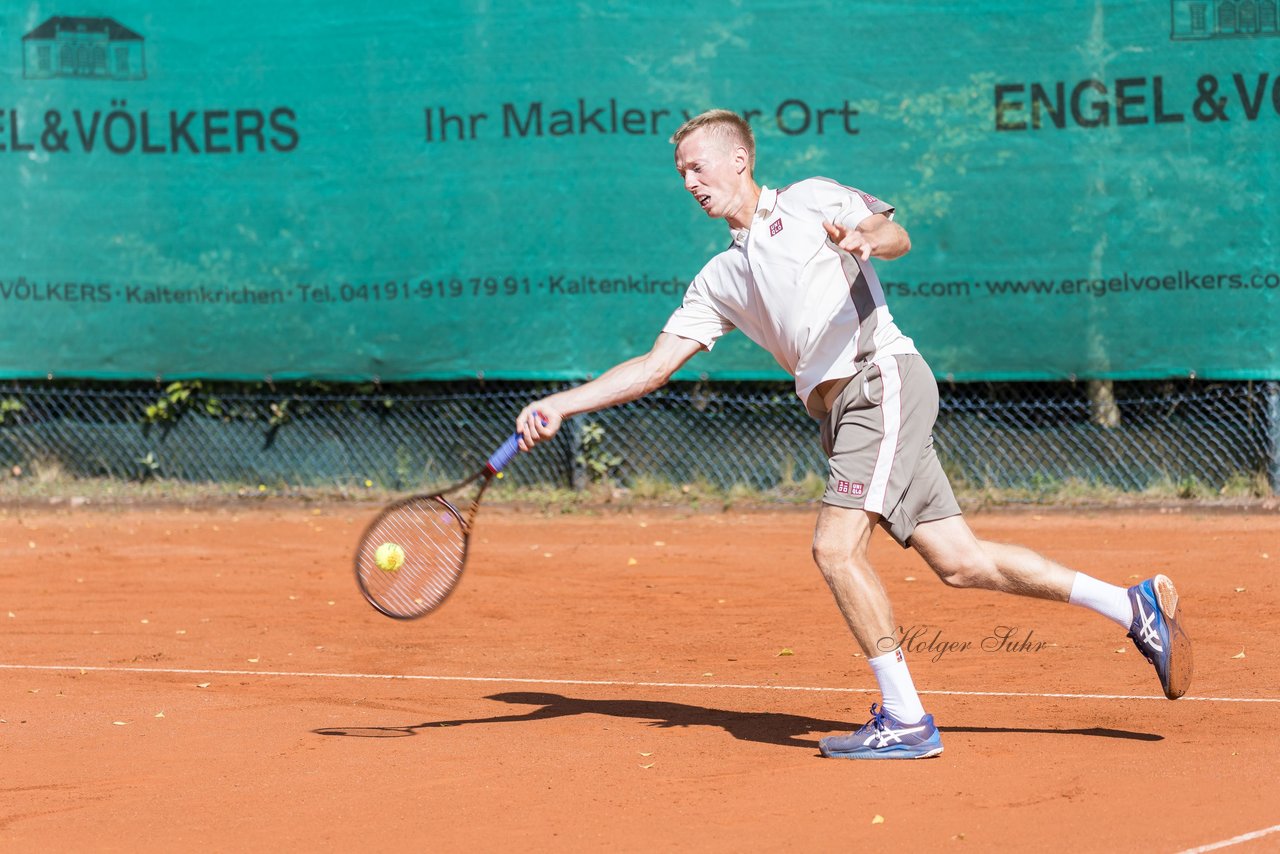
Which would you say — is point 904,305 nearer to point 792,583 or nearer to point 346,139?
point 792,583

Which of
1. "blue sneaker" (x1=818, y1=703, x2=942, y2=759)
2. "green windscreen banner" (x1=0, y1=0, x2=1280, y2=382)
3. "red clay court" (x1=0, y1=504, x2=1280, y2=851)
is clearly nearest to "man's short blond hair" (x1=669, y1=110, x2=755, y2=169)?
"blue sneaker" (x1=818, y1=703, x2=942, y2=759)

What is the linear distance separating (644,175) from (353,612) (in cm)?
348

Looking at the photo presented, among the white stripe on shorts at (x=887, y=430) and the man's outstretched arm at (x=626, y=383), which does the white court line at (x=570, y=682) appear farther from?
the man's outstretched arm at (x=626, y=383)

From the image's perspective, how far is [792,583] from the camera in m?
7.59

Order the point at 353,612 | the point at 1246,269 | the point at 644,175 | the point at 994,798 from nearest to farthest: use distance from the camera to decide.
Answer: the point at 994,798 < the point at 353,612 < the point at 1246,269 < the point at 644,175

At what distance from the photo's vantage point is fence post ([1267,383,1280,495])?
8859mm

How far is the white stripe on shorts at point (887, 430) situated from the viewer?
451cm

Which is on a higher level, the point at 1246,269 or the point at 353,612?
the point at 1246,269

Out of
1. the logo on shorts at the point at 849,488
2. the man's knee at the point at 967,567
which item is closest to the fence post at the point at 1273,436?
the man's knee at the point at 967,567

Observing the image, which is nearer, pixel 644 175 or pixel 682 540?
pixel 682 540

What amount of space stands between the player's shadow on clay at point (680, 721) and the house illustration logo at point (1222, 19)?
17.0 ft

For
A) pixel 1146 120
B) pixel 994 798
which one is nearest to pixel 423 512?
pixel 994 798

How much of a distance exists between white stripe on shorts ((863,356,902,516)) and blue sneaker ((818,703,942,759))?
0.58 metres

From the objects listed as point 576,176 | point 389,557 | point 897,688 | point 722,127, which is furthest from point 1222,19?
point 389,557
